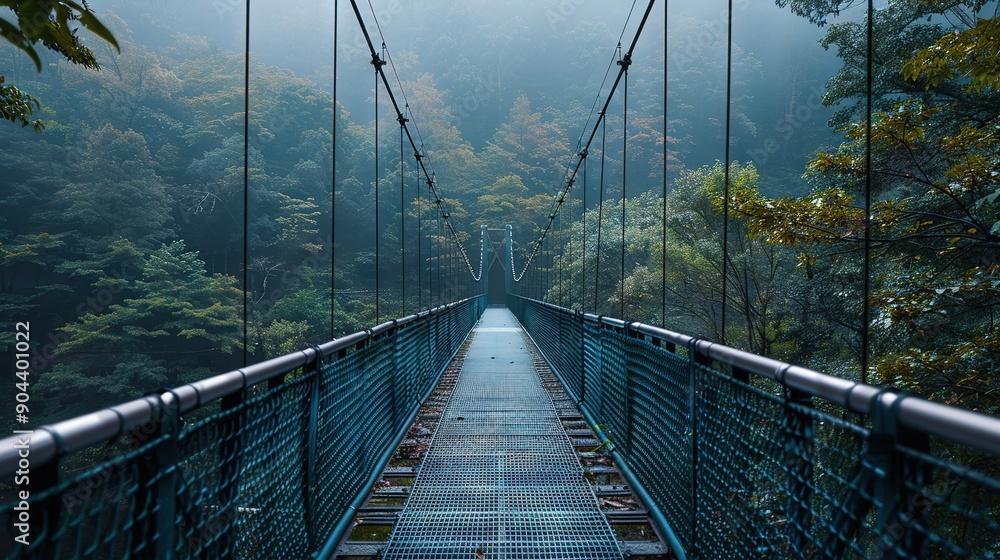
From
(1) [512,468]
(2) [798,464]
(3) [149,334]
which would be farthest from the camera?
(3) [149,334]

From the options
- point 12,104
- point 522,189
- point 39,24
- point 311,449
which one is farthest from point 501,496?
point 522,189

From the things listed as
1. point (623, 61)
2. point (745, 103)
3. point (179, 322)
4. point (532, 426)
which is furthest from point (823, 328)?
point (745, 103)

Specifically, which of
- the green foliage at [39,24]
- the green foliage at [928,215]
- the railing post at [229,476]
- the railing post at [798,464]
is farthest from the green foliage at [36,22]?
the green foliage at [928,215]

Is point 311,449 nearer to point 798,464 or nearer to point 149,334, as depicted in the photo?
point 798,464

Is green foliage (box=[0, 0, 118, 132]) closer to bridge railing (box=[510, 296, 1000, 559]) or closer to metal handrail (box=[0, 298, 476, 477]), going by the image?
metal handrail (box=[0, 298, 476, 477])

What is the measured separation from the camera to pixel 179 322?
17234 millimetres

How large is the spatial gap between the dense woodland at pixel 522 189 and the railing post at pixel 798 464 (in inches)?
67.2

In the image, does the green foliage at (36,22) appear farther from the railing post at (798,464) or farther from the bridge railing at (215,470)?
the railing post at (798,464)

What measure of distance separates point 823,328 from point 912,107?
5160 millimetres

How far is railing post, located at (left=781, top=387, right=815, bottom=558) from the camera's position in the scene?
985mm

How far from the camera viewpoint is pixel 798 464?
1.02m

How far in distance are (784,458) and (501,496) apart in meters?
1.35

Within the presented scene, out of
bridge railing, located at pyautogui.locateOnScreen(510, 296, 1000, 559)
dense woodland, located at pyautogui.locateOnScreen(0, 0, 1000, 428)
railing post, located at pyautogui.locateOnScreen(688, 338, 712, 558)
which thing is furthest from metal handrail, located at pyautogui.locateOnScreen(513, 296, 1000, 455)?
dense woodland, located at pyautogui.locateOnScreen(0, 0, 1000, 428)

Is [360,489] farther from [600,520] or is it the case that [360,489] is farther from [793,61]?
[793,61]
